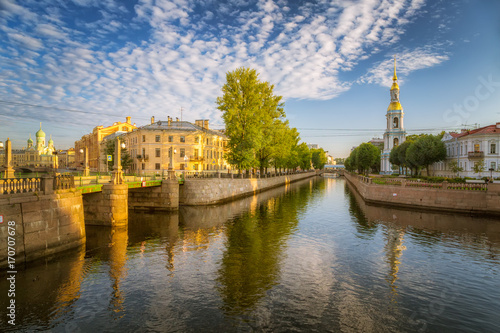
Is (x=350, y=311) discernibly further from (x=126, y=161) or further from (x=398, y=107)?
(x=398, y=107)

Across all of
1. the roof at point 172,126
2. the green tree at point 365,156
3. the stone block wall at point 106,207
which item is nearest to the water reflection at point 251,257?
the stone block wall at point 106,207

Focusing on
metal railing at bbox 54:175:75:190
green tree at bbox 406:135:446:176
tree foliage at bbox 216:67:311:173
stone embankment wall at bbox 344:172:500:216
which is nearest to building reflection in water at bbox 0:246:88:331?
metal railing at bbox 54:175:75:190

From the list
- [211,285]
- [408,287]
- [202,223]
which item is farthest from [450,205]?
[211,285]

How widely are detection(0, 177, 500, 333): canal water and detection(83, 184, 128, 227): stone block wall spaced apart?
4.51 feet

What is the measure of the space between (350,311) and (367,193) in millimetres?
34524

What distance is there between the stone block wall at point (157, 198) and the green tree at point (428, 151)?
56235 millimetres

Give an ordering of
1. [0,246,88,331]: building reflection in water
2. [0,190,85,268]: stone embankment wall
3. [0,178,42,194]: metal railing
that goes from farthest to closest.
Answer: [0,178,42,194]: metal railing, [0,190,85,268]: stone embankment wall, [0,246,88,331]: building reflection in water

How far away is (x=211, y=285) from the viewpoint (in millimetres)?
13062

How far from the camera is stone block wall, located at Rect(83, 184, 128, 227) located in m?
24.1

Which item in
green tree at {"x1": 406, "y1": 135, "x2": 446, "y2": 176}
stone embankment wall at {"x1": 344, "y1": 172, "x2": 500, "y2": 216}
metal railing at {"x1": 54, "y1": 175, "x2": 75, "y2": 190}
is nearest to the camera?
metal railing at {"x1": 54, "y1": 175, "x2": 75, "y2": 190}

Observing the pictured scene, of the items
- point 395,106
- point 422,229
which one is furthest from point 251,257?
point 395,106

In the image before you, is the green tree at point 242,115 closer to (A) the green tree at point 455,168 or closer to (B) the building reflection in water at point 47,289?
(B) the building reflection in water at point 47,289

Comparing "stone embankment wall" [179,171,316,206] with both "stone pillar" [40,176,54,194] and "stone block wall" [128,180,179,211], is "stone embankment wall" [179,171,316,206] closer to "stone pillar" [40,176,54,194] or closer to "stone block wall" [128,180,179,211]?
"stone block wall" [128,180,179,211]

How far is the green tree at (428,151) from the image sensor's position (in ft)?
202
